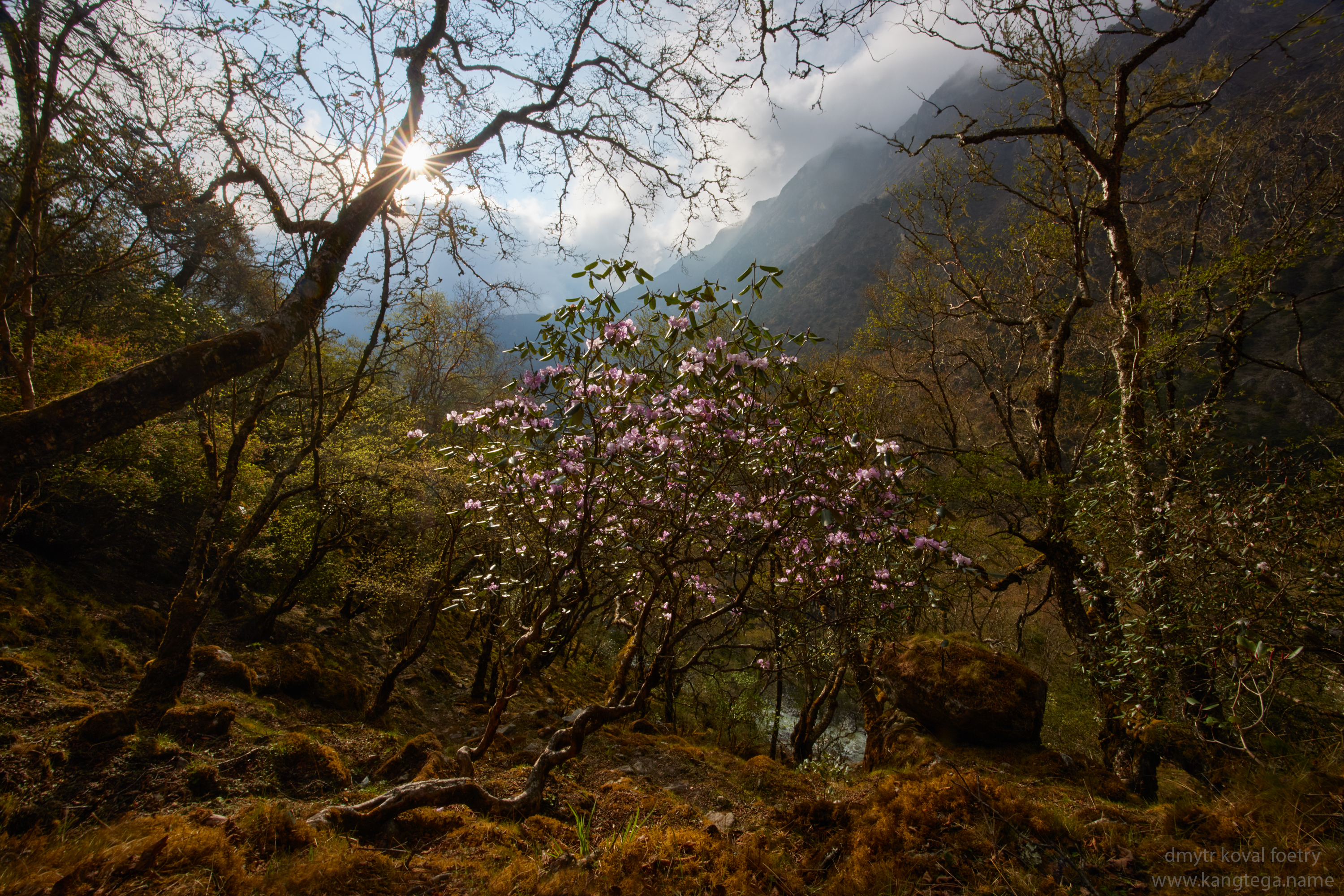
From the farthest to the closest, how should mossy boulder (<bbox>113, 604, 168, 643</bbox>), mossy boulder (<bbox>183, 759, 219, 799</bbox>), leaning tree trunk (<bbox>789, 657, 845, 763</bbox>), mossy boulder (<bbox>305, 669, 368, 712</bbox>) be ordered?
leaning tree trunk (<bbox>789, 657, 845, 763</bbox>) → mossy boulder (<bbox>305, 669, 368, 712</bbox>) → mossy boulder (<bbox>113, 604, 168, 643</bbox>) → mossy boulder (<bbox>183, 759, 219, 799</bbox>)

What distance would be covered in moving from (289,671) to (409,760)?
12.5 feet

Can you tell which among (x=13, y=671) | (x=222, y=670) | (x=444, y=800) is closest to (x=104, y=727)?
(x=13, y=671)

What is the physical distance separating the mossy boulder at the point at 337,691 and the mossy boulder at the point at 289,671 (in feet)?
0.21

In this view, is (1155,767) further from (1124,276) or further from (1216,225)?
(1216,225)

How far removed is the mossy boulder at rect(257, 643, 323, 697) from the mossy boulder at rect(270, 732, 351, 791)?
3.16 metres

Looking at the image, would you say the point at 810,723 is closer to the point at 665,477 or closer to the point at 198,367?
the point at 665,477

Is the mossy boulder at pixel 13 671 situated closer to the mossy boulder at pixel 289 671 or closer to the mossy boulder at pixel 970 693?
the mossy boulder at pixel 289 671

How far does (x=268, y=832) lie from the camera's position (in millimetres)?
1943

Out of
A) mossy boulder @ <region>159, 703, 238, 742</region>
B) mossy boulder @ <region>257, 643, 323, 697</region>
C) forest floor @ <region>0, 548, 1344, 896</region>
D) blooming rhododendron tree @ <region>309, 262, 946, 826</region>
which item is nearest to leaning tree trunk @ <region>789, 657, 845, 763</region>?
forest floor @ <region>0, 548, 1344, 896</region>

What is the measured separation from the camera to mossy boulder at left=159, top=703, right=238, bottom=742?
3.69m

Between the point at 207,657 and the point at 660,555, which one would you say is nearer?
the point at 660,555

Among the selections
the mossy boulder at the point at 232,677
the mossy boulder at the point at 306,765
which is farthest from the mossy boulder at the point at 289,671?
the mossy boulder at the point at 306,765

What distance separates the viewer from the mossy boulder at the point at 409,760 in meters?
3.59

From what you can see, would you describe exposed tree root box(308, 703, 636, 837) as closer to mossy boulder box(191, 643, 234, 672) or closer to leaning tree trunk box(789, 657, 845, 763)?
mossy boulder box(191, 643, 234, 672)
